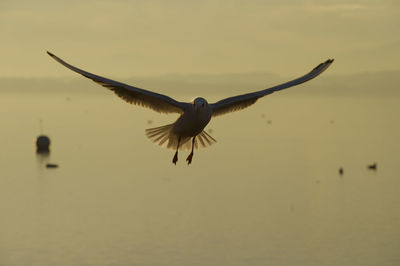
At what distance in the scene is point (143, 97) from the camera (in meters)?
32.4

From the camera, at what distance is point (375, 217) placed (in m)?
183

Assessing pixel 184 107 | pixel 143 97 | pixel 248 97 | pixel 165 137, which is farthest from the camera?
pixel 165 137

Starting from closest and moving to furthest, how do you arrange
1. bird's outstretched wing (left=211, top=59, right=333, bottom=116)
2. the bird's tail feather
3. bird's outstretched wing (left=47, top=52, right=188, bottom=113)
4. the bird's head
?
bird's outstretched wing (left=47, top=52, right=188, bottom=113) < the bird's head < bird's outstretched wing (left=211, top=59, right=333, bottom=116) < the bird's tail feather

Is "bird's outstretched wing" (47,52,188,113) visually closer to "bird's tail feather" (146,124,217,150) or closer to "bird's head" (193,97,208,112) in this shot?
"bird's head" (193,97,208,112)

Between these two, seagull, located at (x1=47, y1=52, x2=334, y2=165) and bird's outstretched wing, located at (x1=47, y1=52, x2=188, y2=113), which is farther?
seagull, located at (x1=47, y1=52, x2=334, y2=165)

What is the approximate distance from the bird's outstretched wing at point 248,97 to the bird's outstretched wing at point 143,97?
1567mm

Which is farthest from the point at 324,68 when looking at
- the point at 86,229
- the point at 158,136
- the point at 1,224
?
the point at 1,224

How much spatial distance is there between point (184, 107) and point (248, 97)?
304cm

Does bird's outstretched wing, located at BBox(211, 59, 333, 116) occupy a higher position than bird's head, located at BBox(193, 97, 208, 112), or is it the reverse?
bird's outstretched wing, located at BBox(211, 59, 333, 116)

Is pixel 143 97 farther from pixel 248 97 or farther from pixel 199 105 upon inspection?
Result: pixel 248 97

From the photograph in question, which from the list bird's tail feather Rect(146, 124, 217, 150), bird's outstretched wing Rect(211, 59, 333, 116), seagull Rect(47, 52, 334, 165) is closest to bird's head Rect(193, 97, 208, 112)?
seagull Rect(47, 52, 334, 165)

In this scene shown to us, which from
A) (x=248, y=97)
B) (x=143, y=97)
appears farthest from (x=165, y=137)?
(x=248, y=97)

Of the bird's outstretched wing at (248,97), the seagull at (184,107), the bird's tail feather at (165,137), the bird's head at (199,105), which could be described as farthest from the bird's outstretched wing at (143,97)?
the bird's outstretched wing at (248,97)

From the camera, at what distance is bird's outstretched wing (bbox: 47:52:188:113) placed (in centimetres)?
3033
